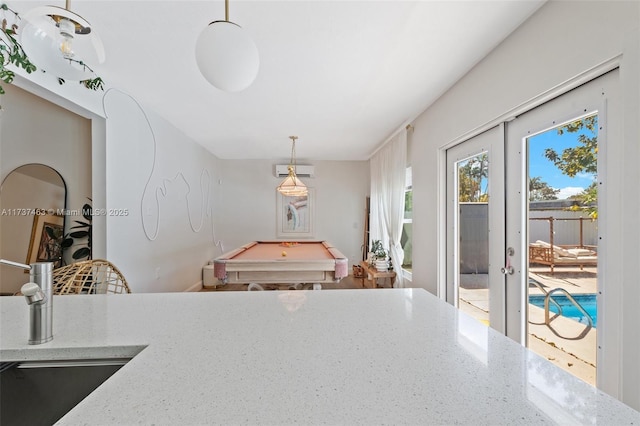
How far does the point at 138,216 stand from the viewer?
2969 millimetres

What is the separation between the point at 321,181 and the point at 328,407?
570 cm

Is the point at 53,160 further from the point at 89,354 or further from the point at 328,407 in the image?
the point at 328,407

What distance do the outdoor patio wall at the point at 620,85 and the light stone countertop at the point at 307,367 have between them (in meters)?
0.90

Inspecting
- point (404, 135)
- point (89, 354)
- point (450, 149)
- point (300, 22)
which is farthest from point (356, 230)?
point (89, 354)

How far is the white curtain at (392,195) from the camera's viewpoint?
3949 mm

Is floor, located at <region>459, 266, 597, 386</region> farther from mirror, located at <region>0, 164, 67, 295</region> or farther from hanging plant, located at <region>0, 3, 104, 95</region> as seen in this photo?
mirror, located at <region>0, 164, 67, 295</region>

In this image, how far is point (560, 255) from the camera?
5.24 ft

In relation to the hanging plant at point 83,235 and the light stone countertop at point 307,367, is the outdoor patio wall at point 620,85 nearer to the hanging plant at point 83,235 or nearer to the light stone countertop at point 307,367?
the light stone countertop at point 307,367

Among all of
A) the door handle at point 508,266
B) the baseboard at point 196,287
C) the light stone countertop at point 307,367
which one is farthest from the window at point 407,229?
the baseboard at point 196,287

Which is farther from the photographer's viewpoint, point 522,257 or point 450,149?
point 450,149

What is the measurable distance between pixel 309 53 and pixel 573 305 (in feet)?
7.78

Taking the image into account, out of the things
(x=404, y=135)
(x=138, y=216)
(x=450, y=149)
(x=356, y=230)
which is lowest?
(x=356, y=230)

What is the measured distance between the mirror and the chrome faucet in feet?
7.02

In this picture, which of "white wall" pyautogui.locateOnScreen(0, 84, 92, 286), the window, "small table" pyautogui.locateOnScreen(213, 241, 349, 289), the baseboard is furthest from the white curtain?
"white wall" pyautogui.locateOnScreen(0, 84, 92, 286)
